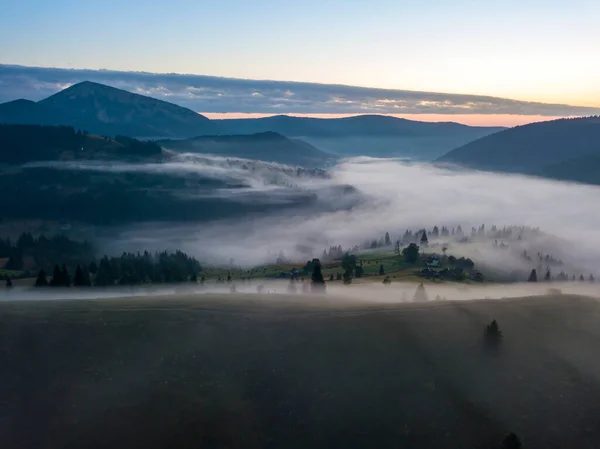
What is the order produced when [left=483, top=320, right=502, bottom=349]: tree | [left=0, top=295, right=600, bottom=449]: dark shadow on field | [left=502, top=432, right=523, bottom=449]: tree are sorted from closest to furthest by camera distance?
[left=502, top=432, right=523, bottom=449]: tree
[left=0, top=295, right=600, bottom=449]: dark shadow on field
[left=483, top=320, right=502, bottom=349]: tree

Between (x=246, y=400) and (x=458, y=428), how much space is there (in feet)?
76.4

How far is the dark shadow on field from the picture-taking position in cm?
5756

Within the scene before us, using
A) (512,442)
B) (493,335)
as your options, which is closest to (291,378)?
(512,442)

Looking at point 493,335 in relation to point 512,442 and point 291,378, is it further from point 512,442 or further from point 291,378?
point 291,378

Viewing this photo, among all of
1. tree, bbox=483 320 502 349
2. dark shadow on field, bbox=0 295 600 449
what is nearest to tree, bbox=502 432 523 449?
dark shadow on field, bbox=0 295 600 449

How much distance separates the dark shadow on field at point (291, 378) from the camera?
57.6m

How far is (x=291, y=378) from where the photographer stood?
67000 mm

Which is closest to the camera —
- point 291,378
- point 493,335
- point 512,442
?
point 512,442

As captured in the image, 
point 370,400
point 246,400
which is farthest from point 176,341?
point 370,400

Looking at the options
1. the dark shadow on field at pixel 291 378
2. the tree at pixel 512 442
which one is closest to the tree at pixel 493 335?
the dark shadow on field at pixel 291 378

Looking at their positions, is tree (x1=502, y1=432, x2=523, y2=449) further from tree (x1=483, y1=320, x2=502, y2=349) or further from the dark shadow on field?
tree (x1=483, y1=320, x2=502, y2=349)

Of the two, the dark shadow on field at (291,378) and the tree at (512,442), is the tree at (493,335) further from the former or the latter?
the tree at (512,442)

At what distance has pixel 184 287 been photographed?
181000 mm

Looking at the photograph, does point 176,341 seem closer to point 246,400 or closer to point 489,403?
point 246,400
